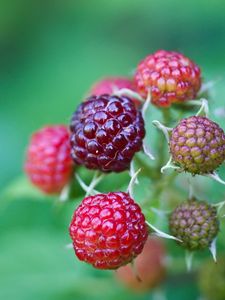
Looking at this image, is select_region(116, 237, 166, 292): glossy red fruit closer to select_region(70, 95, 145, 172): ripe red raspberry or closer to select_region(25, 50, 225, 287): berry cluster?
select_region(25, 50, 225, 287): berry cluster

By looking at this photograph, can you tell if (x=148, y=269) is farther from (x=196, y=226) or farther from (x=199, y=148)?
(x=199, y=148)

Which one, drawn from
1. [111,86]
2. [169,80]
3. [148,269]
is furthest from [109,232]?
[148,269]

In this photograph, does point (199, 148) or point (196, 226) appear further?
point (196, 226)

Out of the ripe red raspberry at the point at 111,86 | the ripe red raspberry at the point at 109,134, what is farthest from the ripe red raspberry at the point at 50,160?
the ripe red raspberry at the point at 109,134

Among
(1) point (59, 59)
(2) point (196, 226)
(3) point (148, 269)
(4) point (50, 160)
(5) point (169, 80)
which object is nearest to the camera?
(2) point (196, 226)

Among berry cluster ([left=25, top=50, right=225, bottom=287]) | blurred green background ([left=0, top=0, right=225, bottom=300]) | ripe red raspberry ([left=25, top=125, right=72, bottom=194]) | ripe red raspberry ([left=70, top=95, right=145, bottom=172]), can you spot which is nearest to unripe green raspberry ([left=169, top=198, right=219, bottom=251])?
berry cluster ([left=25, top=50, right=225, bottom=287])

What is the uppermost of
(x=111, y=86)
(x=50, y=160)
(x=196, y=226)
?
(x=111, y=86)

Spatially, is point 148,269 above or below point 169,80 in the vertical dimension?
below
